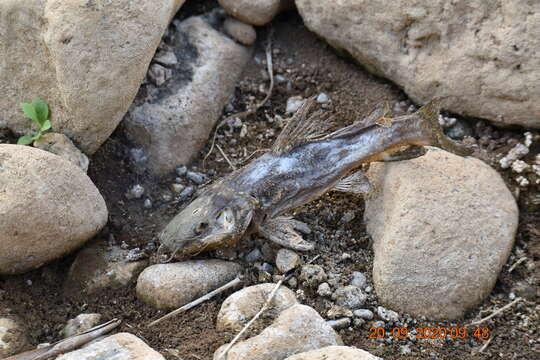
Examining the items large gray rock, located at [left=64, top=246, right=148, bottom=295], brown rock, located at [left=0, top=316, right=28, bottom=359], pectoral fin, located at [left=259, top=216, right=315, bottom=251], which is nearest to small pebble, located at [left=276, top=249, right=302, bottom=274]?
pectoral fin, located at [left=259, top=216, right=315, bottom=251]

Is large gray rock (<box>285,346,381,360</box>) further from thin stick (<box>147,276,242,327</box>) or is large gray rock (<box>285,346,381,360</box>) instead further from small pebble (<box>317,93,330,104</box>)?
small pebble (<box>317,93,330,104</box>)

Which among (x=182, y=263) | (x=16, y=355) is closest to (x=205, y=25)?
(x=182, y=263)

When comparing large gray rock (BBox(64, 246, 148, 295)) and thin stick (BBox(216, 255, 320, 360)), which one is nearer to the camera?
thin stick (BBox(216, 255, 320, 360))

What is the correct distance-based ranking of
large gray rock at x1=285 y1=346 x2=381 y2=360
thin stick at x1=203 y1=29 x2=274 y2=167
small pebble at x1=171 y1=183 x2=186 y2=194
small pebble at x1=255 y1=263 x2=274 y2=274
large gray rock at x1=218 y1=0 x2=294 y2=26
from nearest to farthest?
large gray rock at x1=285 y1=346 x2=381 y2=360, small pebble at x1=255 y1=263 x2=274 y2=274, small pebble at x1=171 y1=183 x2=186 y2=194, thin stick at x1=203 y1=29 x2=274 y2=167, large gray rock at x1=218 y1=0 x2=294 y2=26

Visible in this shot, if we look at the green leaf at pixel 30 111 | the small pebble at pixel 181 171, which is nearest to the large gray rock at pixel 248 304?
the small pebble at pixel 181 171

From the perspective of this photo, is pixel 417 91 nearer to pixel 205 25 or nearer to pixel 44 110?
pixel 205 25

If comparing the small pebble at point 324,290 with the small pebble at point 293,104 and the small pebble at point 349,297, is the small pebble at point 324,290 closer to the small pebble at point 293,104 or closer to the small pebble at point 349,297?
the small pebble at point 349,297

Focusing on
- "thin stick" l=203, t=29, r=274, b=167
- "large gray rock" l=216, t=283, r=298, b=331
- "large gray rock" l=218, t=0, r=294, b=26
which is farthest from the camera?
"large gray rock" l=218, t=0, r=294, b=26
